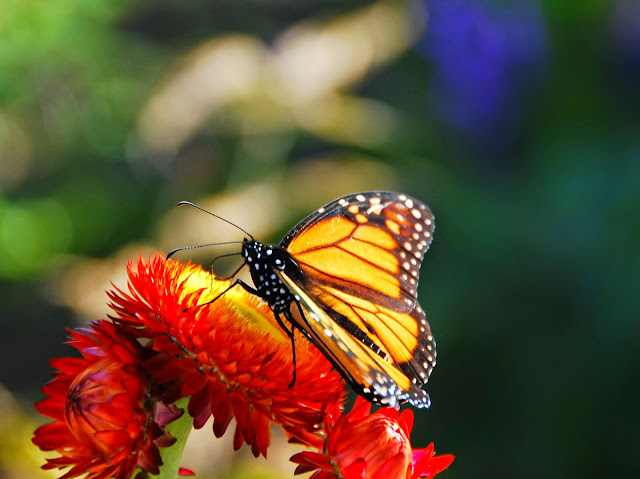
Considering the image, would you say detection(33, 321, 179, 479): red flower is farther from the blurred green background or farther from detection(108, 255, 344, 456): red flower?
the blurred green background

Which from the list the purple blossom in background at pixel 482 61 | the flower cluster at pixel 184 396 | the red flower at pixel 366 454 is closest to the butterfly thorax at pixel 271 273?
the flower cluster at pixel 184 396

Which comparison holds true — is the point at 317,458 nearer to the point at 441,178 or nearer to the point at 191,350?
the point at 191,350

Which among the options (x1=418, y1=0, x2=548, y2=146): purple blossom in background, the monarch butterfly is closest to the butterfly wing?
the monarch butterfly

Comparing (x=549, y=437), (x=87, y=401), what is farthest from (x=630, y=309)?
(x=87, y=401)

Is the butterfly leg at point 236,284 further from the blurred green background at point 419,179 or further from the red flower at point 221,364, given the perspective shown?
the blurred green background at point 419,179

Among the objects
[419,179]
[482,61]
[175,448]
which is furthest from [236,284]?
[482,61]
